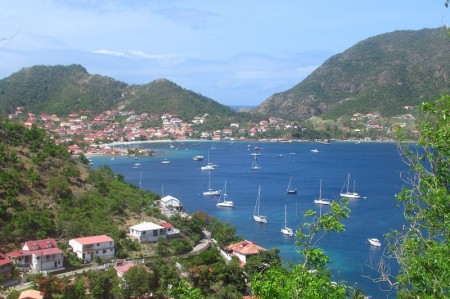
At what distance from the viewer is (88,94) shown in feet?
294

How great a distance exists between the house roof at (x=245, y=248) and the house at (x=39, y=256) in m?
6.51

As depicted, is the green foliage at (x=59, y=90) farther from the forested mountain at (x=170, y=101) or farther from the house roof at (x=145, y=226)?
the house roof at (x=145, y=226)

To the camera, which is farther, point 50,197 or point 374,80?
point 374,80

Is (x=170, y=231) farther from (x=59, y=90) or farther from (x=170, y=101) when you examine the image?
(x=59, y=90)

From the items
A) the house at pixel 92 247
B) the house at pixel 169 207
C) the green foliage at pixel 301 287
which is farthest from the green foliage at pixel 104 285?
the green foliage at pixel 301 287

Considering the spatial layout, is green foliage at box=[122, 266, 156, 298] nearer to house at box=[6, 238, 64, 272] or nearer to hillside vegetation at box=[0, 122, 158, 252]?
house at box=[6, 238, 64, 272]

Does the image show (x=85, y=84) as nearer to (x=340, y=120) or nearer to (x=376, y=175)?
(x=340, y=120)

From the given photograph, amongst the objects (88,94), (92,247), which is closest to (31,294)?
(92,247)

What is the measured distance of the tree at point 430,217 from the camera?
12.7ft

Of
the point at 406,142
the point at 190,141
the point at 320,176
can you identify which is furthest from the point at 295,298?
the point at 190,141

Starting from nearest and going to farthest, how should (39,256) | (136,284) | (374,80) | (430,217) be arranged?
(430,217), (136,284), (39,256), (374,80)

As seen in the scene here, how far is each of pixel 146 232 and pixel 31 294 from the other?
6.83 m

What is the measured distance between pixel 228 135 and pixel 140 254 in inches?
2471

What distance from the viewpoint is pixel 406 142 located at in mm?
→ 4773
